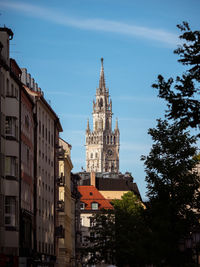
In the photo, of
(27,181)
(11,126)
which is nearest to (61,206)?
(27,181)

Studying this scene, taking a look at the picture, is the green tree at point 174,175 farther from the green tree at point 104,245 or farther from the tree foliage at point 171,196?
the green tree at point 104,245

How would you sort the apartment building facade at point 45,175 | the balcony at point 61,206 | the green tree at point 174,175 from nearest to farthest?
1. the green tree at point 174,175
2. the apartment building facade at point 45,175
3. the balcony at point 61,206

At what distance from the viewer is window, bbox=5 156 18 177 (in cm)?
6159

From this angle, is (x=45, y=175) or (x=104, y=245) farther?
(x=104, y=245)

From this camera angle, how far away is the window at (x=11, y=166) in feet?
202

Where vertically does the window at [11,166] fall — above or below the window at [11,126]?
below

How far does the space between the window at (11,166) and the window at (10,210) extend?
1786 mm

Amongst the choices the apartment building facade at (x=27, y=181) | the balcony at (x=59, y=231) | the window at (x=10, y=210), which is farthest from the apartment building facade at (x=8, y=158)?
the balcony at (x=59, y=231)

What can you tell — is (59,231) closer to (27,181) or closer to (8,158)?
(27,181)

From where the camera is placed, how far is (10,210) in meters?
62.0

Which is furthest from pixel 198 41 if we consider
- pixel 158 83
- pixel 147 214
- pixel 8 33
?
pixel 147 214

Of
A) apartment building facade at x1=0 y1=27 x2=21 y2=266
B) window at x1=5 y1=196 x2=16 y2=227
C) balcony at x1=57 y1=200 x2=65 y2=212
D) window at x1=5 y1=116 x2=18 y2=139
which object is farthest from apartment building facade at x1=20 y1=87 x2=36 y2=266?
balcony at x1=57 y1=200 x2=65 y2=212

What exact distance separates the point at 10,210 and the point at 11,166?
128 inches

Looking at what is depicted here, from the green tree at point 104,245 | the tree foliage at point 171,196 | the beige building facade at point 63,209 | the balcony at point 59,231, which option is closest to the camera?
the tree foliage at point 171,196
